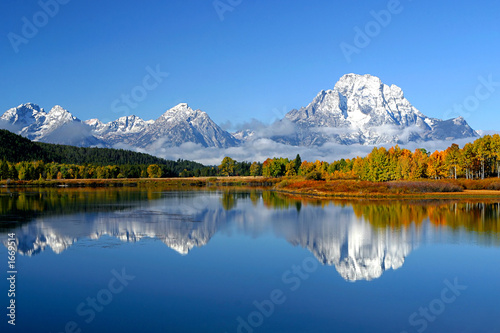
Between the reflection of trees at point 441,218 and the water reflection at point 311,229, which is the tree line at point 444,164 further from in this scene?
the water reflection at point 311,229

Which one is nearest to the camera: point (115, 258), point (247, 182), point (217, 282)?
point (217, 282)

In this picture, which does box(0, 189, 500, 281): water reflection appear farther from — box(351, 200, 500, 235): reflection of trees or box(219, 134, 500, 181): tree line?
box(219, 134, 500, 181): tree line

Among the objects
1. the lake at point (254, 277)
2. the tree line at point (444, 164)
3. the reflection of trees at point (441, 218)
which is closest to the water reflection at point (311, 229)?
the reflection of trees at point (441, 218)

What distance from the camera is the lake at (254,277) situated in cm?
1680

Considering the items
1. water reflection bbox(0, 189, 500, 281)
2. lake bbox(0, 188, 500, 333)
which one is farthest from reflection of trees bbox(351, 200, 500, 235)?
lake bbox(0, 188, 500, 333)

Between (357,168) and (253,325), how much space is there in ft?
479

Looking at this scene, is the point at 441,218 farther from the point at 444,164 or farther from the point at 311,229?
the point at 444,164

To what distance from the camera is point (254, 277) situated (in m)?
23.1

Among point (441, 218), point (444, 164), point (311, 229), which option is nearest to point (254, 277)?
point (311, 229)

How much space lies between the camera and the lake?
16.8 metres

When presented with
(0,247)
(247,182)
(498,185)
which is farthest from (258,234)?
(247,182)

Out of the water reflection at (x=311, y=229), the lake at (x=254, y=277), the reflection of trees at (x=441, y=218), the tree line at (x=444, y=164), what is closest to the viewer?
the lake at (x=254, y=277)

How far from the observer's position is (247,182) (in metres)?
180

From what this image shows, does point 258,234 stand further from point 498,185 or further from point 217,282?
point 498,185
